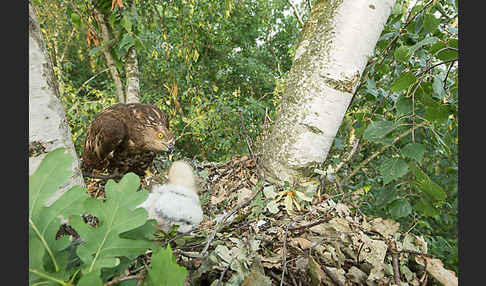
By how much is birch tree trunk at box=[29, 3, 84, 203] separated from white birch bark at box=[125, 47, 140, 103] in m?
1.48

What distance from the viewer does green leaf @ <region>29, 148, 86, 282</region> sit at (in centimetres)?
32

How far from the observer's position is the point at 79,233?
0.36 m

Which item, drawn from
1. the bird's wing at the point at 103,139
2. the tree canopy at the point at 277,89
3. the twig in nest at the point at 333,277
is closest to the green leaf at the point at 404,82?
the tree canopy at the point at 277,89

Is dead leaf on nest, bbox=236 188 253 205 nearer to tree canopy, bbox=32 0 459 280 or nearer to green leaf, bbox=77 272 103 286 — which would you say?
tree canopy, bbox=32 0 459 280

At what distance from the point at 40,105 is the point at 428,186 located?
881mm

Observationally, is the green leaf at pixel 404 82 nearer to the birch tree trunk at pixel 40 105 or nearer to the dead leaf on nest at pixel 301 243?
the dead leaf on nest at pixel 301 243

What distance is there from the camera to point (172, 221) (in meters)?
0.84

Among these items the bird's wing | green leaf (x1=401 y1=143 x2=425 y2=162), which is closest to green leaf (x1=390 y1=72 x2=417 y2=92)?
green leaf (x1=401 y1=143 x2=425 y2=162)

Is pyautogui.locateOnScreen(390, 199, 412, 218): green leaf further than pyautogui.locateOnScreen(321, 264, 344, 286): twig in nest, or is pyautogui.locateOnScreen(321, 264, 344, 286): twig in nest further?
pyautogui.locateOnScreen(390, 199, 412, 218): green leaf

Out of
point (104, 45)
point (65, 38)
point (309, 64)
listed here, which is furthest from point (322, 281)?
point (65, 38)

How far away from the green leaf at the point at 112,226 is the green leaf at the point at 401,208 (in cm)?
74

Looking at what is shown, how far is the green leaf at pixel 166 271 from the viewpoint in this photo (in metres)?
0.32

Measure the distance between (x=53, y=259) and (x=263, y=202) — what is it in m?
0.61

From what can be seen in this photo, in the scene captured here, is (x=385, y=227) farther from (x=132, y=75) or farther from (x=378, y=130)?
(x=132, y=75)
